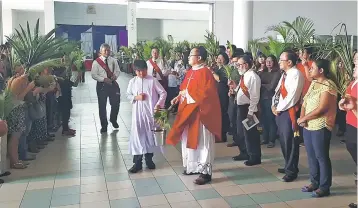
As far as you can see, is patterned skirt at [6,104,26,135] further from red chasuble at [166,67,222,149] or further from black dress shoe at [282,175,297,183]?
black dress shoe at [282,175,297,183]

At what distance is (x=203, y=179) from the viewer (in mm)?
3951

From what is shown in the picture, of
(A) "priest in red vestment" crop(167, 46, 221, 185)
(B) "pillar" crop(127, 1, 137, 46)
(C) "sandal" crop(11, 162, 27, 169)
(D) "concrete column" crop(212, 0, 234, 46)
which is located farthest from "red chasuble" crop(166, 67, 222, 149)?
(B) "pillar" crop(127, 1, 137, 46)

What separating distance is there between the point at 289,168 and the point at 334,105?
932 mm

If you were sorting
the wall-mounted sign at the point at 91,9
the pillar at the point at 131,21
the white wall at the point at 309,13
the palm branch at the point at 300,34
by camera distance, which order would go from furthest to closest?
the wall-mounted sign at the point at 91,9 → the pillar at the point at 131,21 → the white wall at the point at 309,13 → the palm branch at the point at 300,34

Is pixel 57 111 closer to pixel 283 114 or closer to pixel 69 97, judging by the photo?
pixel 69 97

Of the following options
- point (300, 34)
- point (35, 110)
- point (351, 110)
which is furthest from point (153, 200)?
point (300, 34)

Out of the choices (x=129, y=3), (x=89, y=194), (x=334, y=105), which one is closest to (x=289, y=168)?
(x=334, y=105)

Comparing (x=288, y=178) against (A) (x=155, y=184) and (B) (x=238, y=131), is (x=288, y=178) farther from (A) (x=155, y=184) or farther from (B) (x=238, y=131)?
(A) (x=155, y=184)

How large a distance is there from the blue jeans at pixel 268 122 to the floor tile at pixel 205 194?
2.11 metres

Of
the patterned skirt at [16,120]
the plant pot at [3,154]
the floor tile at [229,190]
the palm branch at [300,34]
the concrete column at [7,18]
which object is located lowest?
the floor tile at [229,190]

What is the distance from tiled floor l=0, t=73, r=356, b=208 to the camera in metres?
3.51

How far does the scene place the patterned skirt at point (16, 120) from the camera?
4.33 m

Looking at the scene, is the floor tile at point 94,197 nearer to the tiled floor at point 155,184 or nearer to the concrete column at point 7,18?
the tiled floor at point 155,184

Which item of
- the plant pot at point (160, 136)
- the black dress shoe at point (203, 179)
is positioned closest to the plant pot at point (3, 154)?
the plant pot at point (160, 136)
